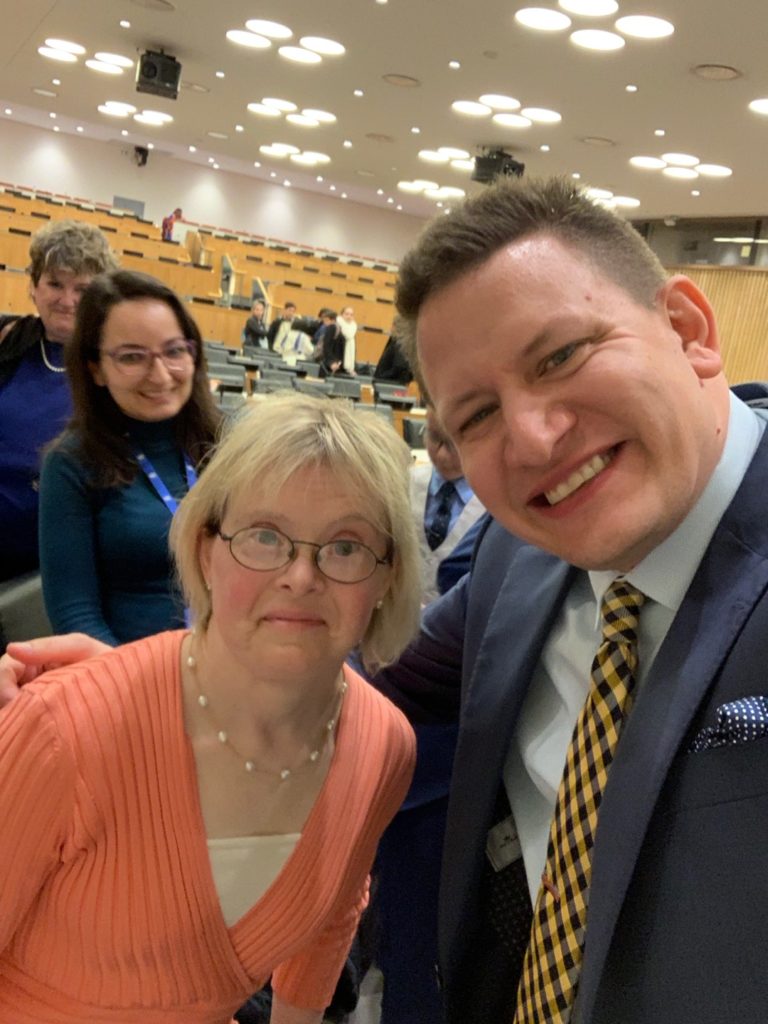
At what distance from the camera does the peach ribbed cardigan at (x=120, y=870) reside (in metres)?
1.13

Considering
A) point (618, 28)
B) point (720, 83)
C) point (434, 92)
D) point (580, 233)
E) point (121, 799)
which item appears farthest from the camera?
point (434, 92)

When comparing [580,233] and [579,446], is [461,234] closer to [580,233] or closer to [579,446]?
[580,233]

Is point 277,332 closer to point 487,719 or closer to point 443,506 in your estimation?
point 443,506

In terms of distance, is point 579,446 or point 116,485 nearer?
point 579,446

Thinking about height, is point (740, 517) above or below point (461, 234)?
below

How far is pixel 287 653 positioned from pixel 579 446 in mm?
475

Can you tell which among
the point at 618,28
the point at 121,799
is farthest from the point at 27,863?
the point at 618,28

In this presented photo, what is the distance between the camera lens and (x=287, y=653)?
3.94ft

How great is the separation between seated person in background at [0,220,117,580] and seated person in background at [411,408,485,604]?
105 cm

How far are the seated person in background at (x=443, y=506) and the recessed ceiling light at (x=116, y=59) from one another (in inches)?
486

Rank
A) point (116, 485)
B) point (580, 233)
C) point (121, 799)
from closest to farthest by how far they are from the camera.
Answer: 1. point (580, 233)
2. point (121, 799)
3. point (116, 485)

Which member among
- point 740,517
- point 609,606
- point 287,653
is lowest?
point 287,653

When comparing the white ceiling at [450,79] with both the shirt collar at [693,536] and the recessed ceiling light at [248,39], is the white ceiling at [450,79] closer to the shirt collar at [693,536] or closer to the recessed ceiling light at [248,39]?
the recessed ceiling light at [248,39]

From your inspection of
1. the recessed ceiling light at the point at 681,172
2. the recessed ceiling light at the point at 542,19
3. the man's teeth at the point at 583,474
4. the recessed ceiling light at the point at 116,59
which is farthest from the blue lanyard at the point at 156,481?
the recessed ceiling light at the point at 681,172
